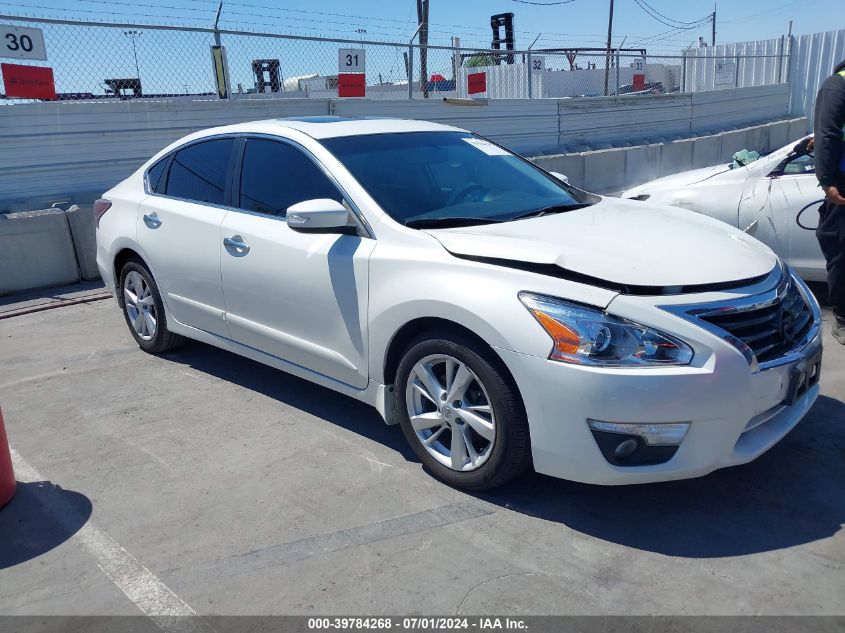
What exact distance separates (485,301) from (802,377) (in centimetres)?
145

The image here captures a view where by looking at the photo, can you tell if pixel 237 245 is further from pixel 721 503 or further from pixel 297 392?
pixel 721 503

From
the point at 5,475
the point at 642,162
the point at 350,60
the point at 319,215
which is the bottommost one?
the point at 5,475

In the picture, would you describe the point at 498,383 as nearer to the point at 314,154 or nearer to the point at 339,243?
the point at 339,243

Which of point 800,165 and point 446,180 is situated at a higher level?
point 446,180

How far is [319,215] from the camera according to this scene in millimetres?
3773

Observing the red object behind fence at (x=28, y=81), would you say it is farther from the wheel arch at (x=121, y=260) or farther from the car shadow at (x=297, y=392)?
the car shadow at (x=297, y=392)

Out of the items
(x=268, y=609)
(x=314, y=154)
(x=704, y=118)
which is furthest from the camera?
(x=704, y=118)

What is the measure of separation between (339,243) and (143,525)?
1.61 meters

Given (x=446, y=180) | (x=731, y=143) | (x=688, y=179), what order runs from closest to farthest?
(x=446, y=180)
(x=688, y=179)
(x=731, y=143)

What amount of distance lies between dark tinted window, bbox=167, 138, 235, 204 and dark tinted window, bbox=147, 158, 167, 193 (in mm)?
102

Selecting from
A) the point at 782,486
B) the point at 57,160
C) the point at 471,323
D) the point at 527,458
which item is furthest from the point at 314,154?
the point at 57,160

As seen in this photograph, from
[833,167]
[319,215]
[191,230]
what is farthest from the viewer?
[833,167]

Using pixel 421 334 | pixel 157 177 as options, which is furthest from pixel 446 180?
pixel 157 177

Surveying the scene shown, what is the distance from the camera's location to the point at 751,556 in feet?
9.83
